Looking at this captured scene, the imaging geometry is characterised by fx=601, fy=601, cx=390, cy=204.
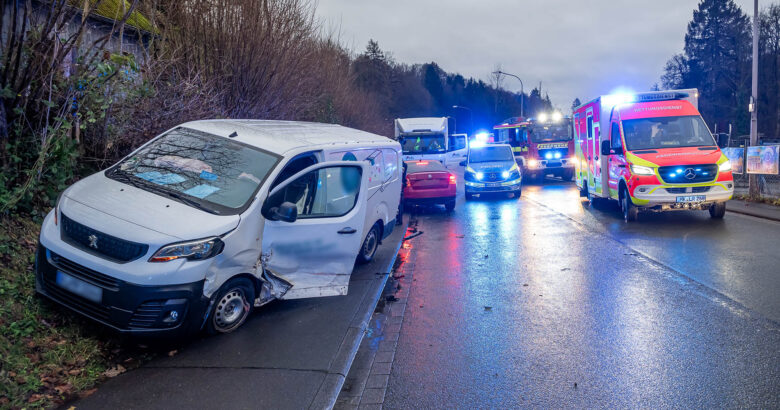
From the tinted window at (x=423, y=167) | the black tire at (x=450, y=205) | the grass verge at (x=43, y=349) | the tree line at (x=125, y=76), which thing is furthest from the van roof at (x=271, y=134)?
the black tire at (x=450, y=205)

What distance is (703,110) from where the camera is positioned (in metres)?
66.6

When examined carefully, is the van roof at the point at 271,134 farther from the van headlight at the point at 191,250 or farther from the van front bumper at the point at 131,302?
the van front bumper at the point at 131,302

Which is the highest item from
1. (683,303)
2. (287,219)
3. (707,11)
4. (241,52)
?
(707,11)

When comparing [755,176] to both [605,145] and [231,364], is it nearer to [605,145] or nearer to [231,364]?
[605,145]

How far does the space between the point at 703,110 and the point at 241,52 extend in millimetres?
65932

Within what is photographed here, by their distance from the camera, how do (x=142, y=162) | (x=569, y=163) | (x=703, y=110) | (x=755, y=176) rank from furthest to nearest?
1. (x=703, y=110)
2. (x=569, y=163)
3. (x=755, y=176)
4. (x=142, y=162)

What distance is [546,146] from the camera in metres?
28.1

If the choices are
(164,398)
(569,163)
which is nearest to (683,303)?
(164,398)

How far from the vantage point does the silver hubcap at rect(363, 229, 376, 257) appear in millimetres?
9164

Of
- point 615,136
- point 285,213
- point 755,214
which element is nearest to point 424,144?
point 615,136

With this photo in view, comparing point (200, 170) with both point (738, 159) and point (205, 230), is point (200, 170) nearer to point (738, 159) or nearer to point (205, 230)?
point (205, 230)

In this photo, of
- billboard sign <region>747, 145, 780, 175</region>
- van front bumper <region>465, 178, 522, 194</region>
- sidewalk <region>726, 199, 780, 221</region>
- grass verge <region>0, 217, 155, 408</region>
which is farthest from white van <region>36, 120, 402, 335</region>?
van front bumper <region>465, 178, 522, 194</region>

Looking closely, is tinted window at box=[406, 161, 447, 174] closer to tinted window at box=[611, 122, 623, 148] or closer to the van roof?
tinted window at box=[611, 122, 623, 148]

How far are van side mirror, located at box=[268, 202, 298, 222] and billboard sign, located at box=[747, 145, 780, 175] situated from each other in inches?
560
